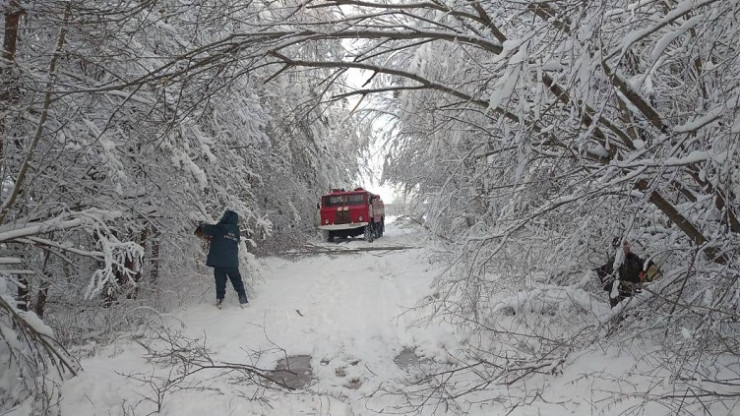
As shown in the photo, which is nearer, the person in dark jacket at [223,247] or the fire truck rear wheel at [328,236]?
the person in dark jacket at [223,247]

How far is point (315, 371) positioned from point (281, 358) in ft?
1.98

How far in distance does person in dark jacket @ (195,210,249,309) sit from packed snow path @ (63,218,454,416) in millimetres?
503

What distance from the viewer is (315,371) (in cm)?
555

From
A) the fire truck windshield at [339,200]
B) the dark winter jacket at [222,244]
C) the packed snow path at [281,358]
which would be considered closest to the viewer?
the packed snow path at [281,358]

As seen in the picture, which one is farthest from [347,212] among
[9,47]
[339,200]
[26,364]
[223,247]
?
[26,364]

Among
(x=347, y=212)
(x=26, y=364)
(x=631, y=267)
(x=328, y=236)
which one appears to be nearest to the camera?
(x=26, y=364)

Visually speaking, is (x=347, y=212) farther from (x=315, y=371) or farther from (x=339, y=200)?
(x=315, y=371)

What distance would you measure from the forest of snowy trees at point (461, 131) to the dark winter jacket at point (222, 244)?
0.54 m

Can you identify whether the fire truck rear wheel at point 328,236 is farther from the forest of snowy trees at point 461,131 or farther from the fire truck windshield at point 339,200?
the forest of snowy trees at point 461,131

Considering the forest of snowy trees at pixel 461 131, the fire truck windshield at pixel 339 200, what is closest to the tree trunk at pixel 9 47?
the forest of snowy trees at pixel 461 131

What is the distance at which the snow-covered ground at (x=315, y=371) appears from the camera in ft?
14.1

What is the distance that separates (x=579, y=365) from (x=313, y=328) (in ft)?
12.1

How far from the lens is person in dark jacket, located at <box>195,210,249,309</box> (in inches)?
317

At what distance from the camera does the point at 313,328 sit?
7211 millimetres
